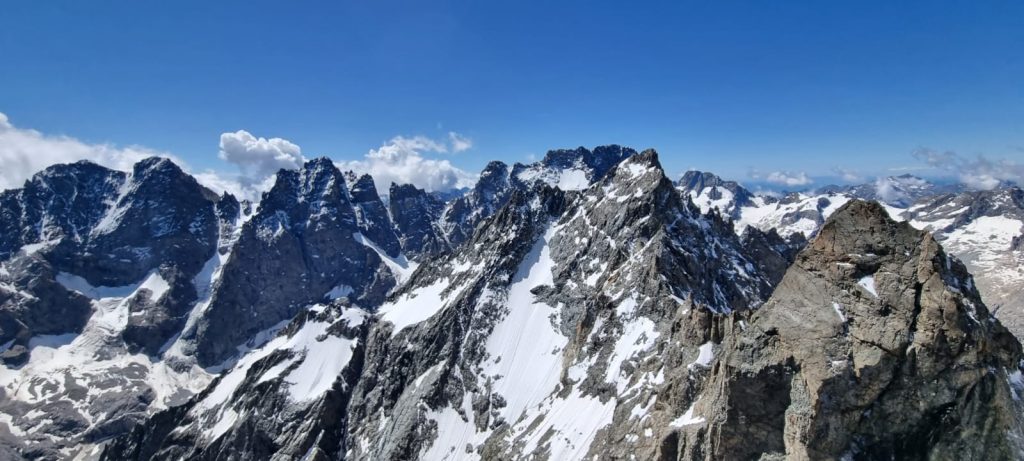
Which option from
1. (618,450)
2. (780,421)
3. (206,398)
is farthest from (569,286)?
(206,398)

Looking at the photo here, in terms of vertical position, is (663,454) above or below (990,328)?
below

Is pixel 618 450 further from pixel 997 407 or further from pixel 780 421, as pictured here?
pixel 997 407

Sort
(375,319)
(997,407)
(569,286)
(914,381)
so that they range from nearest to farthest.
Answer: (997,407), (914,381), (569,286), (375,319)

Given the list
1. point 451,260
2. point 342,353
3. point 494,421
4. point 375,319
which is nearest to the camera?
point 494,421

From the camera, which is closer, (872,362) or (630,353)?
(872,362)

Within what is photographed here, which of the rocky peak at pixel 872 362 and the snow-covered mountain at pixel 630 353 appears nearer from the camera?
the rocky peak at pixel 872 362

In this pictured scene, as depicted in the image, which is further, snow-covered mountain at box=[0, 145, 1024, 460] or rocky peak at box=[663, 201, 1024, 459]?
snow-covered mountain at box=[0, 145, 1024, 460]

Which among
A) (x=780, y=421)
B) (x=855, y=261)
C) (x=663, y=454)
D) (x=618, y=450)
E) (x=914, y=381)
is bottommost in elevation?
(x=618, y=450)

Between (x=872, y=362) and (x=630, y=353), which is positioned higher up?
(x=872, y=362)
